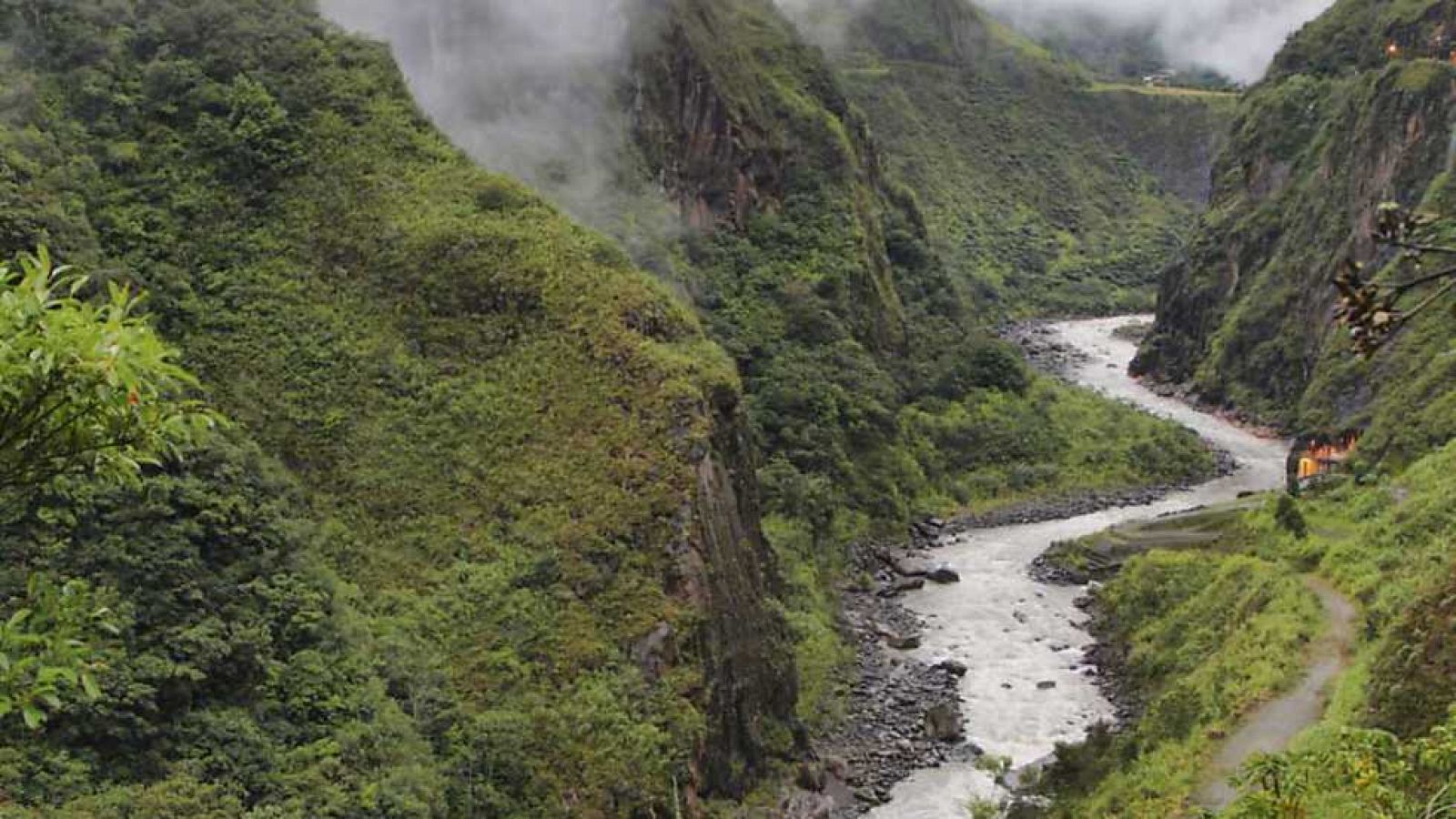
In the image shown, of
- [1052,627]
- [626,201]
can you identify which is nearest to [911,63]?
[626,201]

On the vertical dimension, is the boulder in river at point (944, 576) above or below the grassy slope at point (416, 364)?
below

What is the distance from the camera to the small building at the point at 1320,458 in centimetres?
5025

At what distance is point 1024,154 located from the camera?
5615 inches

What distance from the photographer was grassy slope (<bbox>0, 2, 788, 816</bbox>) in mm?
26812

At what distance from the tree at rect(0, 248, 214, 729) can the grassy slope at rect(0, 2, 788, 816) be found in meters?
16.0

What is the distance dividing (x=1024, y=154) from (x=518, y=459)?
12158cm

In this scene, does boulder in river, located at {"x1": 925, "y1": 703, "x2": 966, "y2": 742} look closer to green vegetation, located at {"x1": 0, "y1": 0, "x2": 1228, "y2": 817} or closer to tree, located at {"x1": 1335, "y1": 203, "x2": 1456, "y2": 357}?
green vegetation, located at {"x1": 0, "y1": 0, "x2": 1228, "y2": 817}

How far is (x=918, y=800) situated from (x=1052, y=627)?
45.5 feet

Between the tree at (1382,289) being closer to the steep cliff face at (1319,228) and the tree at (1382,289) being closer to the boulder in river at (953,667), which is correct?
the boulder in river at (953,667)

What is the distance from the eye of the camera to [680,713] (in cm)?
2816

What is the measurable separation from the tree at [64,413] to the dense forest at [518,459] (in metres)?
0.03

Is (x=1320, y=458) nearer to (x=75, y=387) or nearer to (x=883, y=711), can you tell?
(x=883, y=711)

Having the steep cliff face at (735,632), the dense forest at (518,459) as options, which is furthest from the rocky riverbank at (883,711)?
the steep cliff face at (735,632)

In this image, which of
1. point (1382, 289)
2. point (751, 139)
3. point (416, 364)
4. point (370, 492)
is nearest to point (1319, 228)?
point (751, 139)
